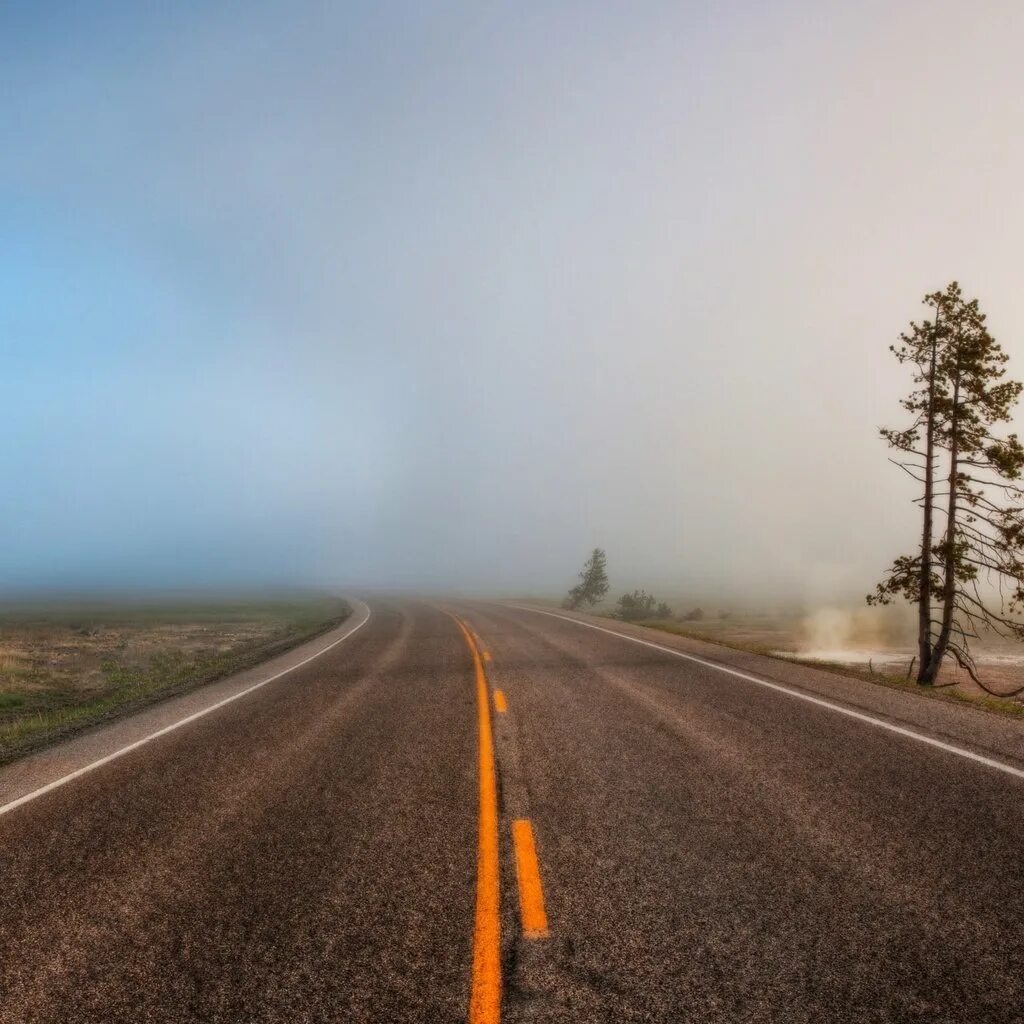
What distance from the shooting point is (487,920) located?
3.61 m

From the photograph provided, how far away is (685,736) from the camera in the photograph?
25.2 ft

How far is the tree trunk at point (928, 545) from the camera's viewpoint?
52.5ft

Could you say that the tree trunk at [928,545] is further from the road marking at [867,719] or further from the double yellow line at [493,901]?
the double yellow line at [493,901]

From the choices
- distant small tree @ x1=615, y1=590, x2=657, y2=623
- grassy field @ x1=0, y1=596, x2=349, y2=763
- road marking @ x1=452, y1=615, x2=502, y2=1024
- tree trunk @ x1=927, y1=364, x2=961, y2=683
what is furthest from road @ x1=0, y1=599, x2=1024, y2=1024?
distant small tree @ x1=615, y1=590, x2=657, y2=623

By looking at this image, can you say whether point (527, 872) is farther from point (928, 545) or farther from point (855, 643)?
point (855, 643)

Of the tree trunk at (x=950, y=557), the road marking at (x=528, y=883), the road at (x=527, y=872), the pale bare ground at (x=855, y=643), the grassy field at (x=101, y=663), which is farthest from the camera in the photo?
the pale bare ground at (x=855, y=643)

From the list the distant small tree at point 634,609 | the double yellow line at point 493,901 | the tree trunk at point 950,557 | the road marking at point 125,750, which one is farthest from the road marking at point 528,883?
the distant small tree at point 634,609

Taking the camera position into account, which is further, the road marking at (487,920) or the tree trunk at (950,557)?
the tree trunk at (950,557)

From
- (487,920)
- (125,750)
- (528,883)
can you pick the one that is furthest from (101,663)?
(487,920)

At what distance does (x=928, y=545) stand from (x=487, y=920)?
55.9 feet

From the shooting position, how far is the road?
3043mm

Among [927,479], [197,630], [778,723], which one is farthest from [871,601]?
[197,630]

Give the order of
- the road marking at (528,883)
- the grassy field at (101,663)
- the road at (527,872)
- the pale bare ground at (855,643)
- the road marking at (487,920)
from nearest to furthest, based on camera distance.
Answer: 1. the road marking at (487,920)
2. the road at (527,872)
3. the road marking at (528,883)
4. the grassy field at (101,663)
5. the pale bare ground at (855,643)

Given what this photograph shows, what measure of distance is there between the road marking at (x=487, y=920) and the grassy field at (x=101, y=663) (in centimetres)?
714
